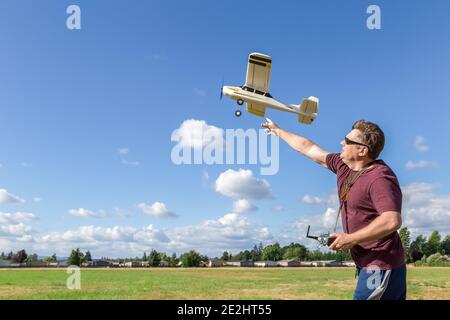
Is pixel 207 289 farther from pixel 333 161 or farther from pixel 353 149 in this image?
pixel 353 149

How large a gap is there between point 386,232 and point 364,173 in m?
0.65

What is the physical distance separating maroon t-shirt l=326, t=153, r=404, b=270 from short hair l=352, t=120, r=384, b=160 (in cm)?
12

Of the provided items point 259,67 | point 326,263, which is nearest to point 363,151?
point 259,67

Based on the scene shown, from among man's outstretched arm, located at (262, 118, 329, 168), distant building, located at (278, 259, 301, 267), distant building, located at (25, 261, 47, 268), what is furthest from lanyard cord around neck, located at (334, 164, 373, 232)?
distant building, located at (25, 261, 47, 268)

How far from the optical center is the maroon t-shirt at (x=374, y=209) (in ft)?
11.7

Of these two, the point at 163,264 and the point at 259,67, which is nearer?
the point at 259,67

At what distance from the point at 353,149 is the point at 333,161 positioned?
0.56 metres

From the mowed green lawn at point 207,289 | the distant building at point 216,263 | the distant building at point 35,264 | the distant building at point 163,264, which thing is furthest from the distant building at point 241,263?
the mowed green lawn at point 207,289

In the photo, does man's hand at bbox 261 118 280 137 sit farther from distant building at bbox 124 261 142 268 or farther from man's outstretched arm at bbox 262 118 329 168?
distant building at bbox 124 261 142 268

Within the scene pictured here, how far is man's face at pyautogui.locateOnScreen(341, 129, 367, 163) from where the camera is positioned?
3.93m

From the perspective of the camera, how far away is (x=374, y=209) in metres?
3.75
